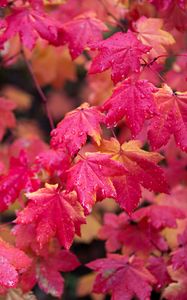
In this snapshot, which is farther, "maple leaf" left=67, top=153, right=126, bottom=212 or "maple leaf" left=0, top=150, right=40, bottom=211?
"maple leaf" left=0, top=150, right=40, bottom=211

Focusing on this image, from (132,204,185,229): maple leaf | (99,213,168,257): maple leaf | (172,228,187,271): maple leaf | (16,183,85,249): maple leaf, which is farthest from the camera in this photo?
(99,213,168,257): maple leaf

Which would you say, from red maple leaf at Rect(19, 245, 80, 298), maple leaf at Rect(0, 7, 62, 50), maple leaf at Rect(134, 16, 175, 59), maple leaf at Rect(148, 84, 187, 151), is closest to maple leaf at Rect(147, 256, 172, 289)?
red maple leaf at Rect(19, 245, 80, 298)

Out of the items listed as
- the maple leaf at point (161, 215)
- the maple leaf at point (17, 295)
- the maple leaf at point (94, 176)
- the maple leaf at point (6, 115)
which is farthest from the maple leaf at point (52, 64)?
the maple leaf at point (94, 176)

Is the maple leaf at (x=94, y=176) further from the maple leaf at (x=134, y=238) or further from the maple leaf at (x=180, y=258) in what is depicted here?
the maple leaf at (x=134, y=238)

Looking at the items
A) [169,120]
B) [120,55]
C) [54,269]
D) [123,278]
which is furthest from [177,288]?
[120,55]

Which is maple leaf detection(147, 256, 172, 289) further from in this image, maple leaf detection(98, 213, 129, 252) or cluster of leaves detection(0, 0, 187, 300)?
maple leaf detection(98, 213, 129, 252)

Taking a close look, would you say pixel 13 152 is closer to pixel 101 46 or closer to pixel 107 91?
pixel 107 91

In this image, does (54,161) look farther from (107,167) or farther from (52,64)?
(52,64)
